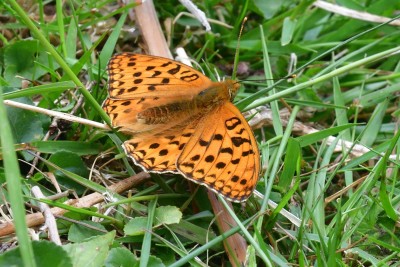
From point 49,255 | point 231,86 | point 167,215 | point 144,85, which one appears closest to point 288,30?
point 231,86

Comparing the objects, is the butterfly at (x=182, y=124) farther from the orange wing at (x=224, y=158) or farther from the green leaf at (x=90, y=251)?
the green leaf at (x=90, y=251)

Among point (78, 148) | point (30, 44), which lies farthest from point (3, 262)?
point (30, 44)

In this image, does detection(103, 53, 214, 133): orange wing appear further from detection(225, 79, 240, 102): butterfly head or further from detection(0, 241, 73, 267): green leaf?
detection(0, 241, 73, 267): green leaf

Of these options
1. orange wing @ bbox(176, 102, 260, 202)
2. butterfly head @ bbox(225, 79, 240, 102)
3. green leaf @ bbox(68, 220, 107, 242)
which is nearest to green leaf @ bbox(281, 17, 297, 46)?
butterfly head @ bbox(225, 79, 240, 102)

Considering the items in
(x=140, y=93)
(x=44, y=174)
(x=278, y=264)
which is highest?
(x=140, y=93)

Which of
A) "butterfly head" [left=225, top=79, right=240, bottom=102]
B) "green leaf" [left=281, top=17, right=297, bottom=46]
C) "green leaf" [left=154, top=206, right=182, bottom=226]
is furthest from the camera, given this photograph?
"green leaf" [left=281, top=17, right=297, bottom=46]

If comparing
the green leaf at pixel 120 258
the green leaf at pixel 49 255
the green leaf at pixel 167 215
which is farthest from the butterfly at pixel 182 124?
the green leaf at pixel 49 255

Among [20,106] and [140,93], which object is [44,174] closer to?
[20,106]

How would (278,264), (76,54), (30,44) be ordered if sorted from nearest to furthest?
(278,264) < (30,44) < (76,54)
